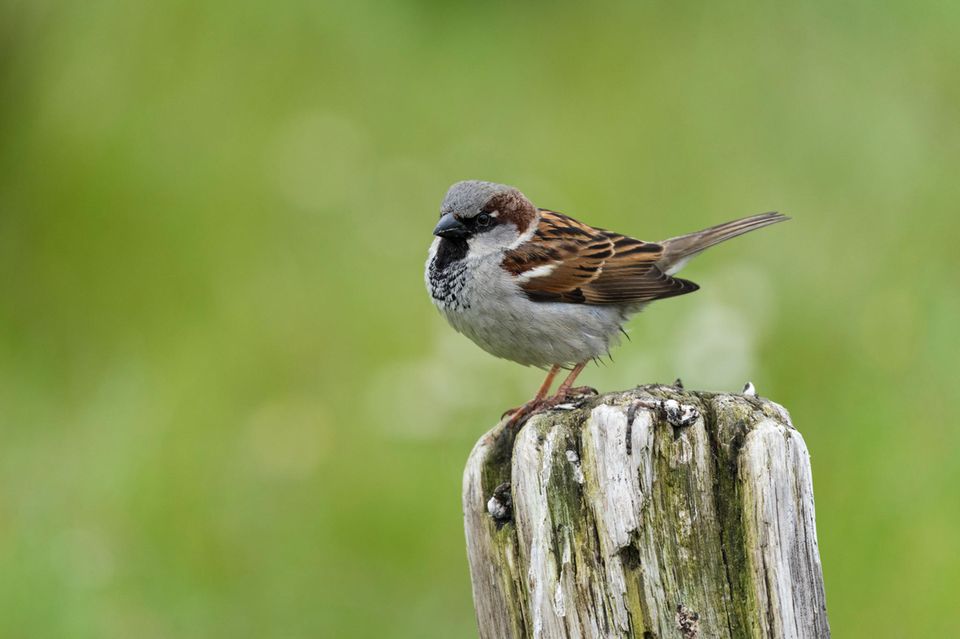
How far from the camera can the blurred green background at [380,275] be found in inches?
177

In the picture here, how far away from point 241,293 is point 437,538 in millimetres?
2172

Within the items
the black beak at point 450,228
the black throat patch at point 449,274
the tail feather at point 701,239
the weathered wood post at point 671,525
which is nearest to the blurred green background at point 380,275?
the tail feather at point 701,239

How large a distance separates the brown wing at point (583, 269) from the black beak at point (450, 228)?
0.61 ft

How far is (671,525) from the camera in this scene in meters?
2.10

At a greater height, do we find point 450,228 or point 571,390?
point 450,228

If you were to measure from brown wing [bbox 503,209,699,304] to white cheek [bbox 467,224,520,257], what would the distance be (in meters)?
0.05

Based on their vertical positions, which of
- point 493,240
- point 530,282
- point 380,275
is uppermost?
point 380,275

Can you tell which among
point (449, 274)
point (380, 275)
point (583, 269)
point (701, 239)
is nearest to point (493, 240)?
point (449, 274)

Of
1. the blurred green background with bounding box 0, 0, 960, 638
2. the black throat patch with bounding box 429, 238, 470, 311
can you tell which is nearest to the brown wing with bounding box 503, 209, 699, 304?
the black throat patch with bounding box 429, 238, 470, 311

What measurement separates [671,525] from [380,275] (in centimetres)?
421

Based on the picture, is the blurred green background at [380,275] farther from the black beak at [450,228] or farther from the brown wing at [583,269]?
the black beak at [450,228]

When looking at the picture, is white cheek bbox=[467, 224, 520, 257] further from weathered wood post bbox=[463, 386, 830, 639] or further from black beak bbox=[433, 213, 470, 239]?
weathered wood post bbox=[463, 386, 830, 639]

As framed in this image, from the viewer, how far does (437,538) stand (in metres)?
4.72

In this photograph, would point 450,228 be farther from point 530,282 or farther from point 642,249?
point 642,249
